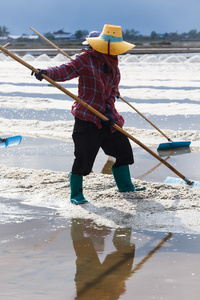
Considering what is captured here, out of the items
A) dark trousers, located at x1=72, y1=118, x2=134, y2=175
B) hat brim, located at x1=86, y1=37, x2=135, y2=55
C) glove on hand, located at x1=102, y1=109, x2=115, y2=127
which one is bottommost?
dark trousers, located at x1=72, y1=118, x2=134, y2=175

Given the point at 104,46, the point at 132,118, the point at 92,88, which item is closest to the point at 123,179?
the point at 92,88

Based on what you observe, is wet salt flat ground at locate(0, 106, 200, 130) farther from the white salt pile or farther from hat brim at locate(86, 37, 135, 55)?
hat brim at locate(86, 37, 135, 55)

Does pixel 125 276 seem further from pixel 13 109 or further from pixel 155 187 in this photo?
pixel 13 109

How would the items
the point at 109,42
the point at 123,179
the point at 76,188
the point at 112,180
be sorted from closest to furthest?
the point at 109,42 < the point at 76,188 < the point at 123,179 < the point at 112,180

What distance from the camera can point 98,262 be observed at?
3346 mm

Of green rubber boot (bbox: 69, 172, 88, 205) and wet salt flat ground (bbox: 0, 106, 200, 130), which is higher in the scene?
green rubber boot (bbox: 69, 172, 88, 205)

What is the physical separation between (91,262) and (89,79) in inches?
65.6

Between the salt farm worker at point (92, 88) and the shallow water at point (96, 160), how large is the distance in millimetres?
1287

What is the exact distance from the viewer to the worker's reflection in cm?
293

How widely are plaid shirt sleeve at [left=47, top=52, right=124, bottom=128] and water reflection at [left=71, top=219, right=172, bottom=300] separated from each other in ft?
3.02

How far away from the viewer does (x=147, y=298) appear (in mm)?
2799

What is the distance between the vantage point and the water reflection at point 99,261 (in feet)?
9.66

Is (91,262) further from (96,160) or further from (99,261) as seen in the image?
(96,160)

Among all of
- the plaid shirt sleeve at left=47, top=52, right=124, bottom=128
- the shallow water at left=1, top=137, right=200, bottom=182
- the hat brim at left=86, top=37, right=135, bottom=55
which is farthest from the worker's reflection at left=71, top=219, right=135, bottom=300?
the shallow water at left=1, top=137, right=200, bottom=182
